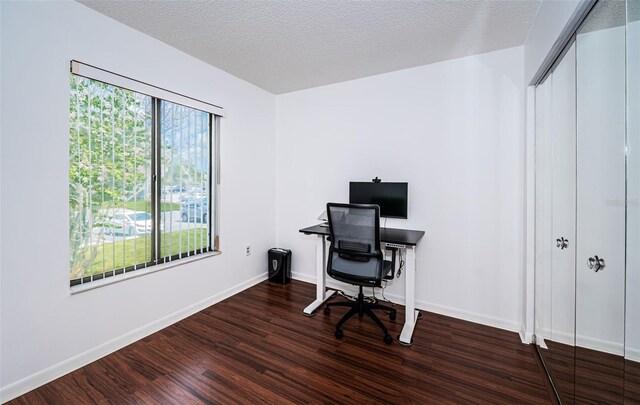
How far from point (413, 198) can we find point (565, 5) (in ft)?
6.10

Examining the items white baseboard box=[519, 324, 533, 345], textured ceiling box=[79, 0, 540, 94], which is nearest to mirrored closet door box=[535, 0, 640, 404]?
white baseboard box=[519, 324, 533, 345]

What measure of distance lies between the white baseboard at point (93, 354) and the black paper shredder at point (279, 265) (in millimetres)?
801

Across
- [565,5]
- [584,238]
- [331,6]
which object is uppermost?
[331,6]

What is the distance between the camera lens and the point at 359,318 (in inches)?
108

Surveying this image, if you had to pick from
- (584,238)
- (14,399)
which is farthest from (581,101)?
(14,399)

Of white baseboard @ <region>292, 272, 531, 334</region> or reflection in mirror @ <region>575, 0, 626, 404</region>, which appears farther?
white baseboard @ <region>292, 272, 531, 334</region>

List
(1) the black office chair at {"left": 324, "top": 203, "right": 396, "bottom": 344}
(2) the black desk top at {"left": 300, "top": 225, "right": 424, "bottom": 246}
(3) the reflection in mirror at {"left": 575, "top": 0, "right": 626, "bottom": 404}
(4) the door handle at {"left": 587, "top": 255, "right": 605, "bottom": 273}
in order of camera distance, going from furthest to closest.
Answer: (2) the black desk top at {"left": 300, "top": 225, "right": 424, "bottom": 246}
(1) the black office chair at {"left": 324, "top": 203, "right": 396, "bottom": 344}
(4) the door handle at {"left": 587, "top": 255, "right": 605, "bottom": 273}
(3) the reflection in mirror at {"left": 575, "top": 0, "right": 626, "bottom": 404}

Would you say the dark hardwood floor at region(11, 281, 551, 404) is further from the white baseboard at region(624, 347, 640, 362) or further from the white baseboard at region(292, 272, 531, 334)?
the white baseboard at region(624, 347, 640, 362)

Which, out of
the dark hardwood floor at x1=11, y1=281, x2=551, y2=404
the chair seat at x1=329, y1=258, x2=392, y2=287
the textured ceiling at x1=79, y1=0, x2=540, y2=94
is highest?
the textured ceiling at x1=79, y1=0, x2=540, y2=94

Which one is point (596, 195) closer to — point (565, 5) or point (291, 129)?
point (565, 5)

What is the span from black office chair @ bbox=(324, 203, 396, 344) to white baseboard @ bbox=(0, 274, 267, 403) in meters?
1.55

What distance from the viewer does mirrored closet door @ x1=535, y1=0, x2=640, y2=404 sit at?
1.10 m

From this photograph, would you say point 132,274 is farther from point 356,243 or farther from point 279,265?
point 356,243

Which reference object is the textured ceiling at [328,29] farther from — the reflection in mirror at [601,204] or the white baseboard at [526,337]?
the white baseboard at [526,337]
